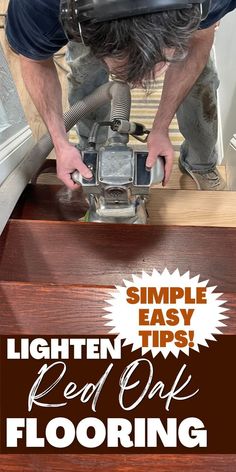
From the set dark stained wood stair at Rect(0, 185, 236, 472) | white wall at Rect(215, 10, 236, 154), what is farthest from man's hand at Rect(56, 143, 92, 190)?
white wall at Rect(215, 10, 236, 154)

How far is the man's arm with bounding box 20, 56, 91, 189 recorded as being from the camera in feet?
4.09

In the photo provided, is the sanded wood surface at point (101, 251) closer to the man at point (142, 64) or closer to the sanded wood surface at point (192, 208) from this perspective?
the man at point (142, 64)

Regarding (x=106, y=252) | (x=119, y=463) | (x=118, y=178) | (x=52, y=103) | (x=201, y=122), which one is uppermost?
(x=201, y=122)

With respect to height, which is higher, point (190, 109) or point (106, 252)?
point (190, 109)

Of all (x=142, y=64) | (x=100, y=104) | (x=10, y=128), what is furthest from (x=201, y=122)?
(x=142, y=64)

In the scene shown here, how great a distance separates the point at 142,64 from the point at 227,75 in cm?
164

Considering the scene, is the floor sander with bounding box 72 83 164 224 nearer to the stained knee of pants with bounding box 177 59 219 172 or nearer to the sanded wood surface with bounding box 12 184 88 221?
the sanded wood surface with bounding box 12 184 88 221

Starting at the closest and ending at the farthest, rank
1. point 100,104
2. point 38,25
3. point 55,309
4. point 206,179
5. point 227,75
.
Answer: point 55,309
point 38,25
point 100,104
point 206,179
point 227,75

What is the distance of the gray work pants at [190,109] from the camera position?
172cm

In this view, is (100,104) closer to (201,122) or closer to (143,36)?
(201,122)

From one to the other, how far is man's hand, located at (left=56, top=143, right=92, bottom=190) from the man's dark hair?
41 centimetres

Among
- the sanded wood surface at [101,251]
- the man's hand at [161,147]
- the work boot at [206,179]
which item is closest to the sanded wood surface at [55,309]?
the sanded wood surface at [101,251]

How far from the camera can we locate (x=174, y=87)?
4.37ft

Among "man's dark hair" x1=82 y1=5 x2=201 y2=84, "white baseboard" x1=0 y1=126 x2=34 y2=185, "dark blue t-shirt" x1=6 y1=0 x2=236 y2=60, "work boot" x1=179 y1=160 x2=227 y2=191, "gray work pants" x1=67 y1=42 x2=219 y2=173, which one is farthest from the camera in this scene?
"work boot" x1=179 y1=160 x2=227 y2=191
